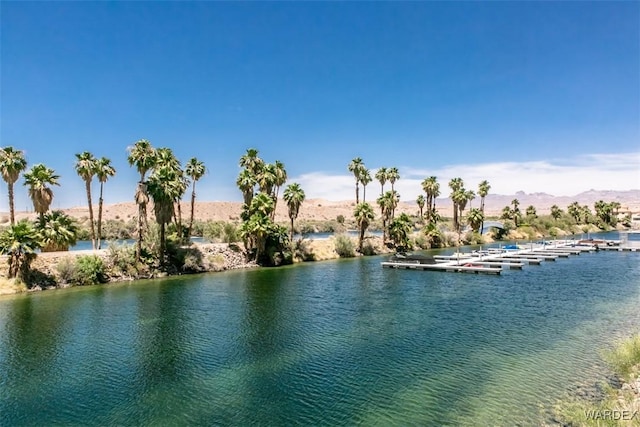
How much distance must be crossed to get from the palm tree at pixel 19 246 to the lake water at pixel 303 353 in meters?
3.88

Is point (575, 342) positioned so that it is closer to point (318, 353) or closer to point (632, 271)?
point (318, 353)

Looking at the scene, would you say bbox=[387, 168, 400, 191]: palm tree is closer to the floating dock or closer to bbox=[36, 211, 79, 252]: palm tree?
the floating dock

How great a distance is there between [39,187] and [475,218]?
276 ft

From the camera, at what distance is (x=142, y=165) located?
48.6m

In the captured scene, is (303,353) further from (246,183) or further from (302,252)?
(302,252)

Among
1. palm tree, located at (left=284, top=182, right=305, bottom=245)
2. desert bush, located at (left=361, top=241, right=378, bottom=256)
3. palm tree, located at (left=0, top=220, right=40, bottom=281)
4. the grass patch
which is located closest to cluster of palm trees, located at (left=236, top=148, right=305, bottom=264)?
palm tree, located at (left=284, top=182, right=305, bottom=245)

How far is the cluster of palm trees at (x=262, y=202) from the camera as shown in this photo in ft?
187

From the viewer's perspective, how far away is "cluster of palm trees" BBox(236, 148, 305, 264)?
187ft

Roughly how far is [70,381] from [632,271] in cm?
6088

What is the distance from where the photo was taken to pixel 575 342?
23.3 meters

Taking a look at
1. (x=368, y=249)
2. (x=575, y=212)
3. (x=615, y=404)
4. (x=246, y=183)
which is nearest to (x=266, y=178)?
(x=246, y=183)

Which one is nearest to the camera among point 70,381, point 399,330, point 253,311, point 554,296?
point 70,381

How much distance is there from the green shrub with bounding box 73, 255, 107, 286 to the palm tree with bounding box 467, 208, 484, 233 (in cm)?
7787

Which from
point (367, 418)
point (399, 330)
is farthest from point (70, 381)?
point (399, 330)
